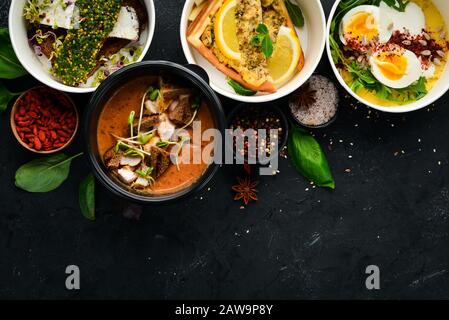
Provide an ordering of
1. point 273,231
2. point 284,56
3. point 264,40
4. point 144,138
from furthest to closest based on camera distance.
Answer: point 273,231
point 284,56
point 264,40
point 144,138

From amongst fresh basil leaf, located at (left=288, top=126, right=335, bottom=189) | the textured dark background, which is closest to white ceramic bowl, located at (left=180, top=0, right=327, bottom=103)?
the textured dark background

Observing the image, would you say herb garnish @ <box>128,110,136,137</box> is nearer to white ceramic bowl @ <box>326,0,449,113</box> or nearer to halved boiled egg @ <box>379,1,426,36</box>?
white ceramic bowl @ <box>326,0,449,113</box>

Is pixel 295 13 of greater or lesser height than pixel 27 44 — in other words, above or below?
above

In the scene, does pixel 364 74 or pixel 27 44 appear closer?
pixel 27 44

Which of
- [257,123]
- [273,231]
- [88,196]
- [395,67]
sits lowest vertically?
[273,231]

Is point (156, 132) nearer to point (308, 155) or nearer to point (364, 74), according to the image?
point (308, 155)

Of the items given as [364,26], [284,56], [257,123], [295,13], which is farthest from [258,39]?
[364,26]
